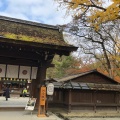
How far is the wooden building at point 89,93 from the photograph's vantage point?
15.6 metres

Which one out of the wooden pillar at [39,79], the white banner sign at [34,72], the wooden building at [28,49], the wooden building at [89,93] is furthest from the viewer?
the wooden building at [89,93]

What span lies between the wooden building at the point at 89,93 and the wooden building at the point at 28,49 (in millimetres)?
2771

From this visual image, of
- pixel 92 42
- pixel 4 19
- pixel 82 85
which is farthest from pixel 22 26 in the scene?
pixel 92 42

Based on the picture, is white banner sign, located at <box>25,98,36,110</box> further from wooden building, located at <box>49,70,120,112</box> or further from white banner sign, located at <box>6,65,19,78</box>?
wooden building, located at <box>49,70,120,112</box>

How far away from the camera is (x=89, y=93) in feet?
52.7

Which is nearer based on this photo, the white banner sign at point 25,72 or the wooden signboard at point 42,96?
the wooden signboard at point 42,96

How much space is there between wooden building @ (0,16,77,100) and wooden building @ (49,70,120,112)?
277cm

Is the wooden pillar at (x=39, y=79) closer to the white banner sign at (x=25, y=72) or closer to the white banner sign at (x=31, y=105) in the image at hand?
the white banner sign at (x=25, y=72)

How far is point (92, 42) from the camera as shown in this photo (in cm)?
2694

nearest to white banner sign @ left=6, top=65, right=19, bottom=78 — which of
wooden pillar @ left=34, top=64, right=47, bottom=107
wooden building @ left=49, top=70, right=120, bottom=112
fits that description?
wooden pillar @ left=34, top=64, right=47, bottom=107

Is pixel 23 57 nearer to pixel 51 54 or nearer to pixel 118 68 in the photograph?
pixel 51 54

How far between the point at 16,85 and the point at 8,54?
3112cm

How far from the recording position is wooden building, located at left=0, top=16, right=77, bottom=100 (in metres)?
12.2

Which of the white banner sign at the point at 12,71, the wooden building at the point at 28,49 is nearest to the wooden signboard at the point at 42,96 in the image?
the wooden building at the point at 28,49
